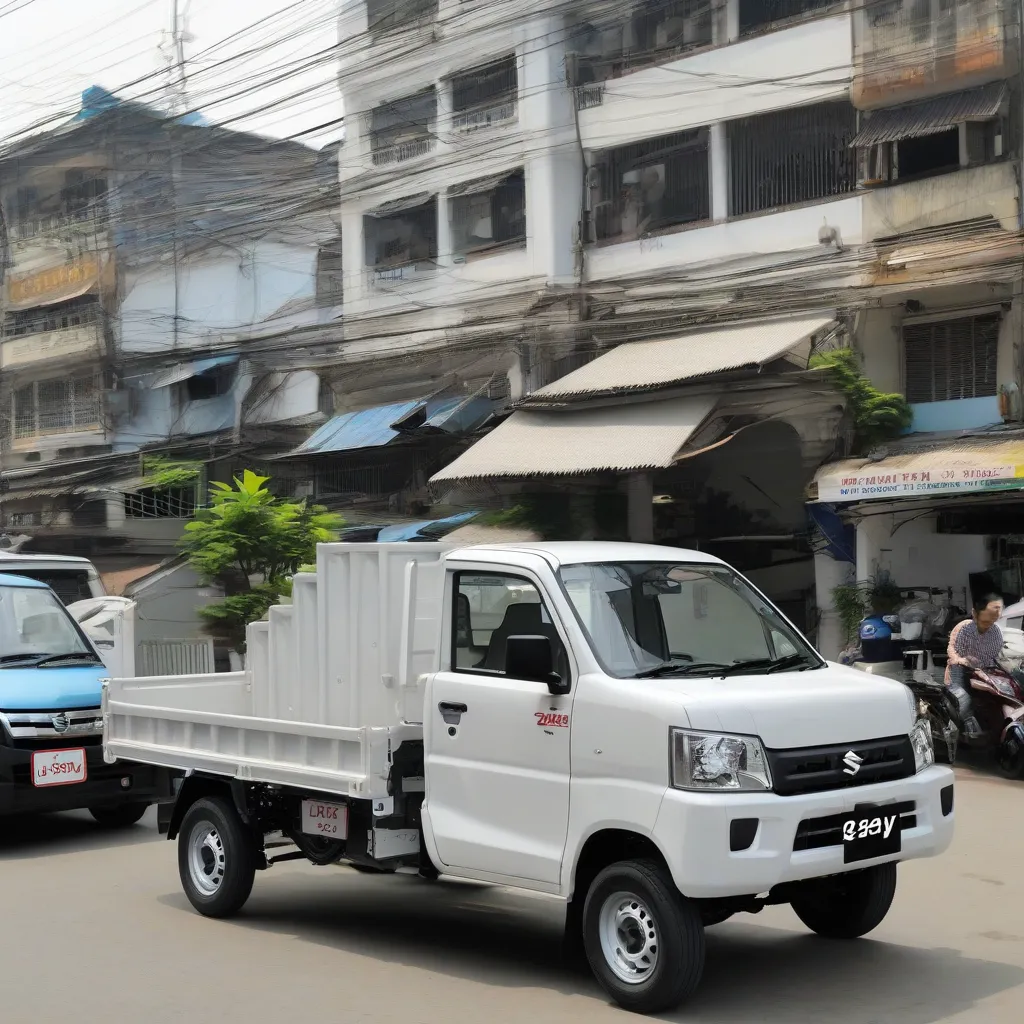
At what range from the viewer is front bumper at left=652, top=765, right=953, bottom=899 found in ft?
17.4

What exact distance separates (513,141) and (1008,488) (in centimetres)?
1213

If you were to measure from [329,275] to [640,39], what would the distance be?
9.88m

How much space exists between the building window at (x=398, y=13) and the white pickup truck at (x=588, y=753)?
20844 mm

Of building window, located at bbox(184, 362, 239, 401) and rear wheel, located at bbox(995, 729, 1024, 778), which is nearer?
rear wheel, located at bbox(995, 729, 1024, 778)

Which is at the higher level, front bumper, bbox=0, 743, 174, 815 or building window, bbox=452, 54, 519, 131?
building window, bbox=452, 54, 519, 131

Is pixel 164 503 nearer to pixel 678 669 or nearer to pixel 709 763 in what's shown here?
pixel 678 669

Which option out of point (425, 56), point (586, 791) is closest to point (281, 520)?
point (425, 56)

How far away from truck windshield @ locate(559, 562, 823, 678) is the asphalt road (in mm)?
1371

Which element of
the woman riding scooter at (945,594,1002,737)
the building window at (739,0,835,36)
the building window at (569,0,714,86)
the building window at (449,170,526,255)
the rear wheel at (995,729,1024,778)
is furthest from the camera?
the building window at (449,170,526,255)

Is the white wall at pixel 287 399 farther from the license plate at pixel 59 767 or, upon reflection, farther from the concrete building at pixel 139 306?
the license plate at pixel 59 767

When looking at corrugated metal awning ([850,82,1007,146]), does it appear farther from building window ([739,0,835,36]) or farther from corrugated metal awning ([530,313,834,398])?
corrugated metal awning ([530,313,834,398])

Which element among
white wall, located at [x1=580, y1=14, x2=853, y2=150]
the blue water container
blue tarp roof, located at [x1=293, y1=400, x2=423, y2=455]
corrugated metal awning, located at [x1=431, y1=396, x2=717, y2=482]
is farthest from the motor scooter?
blue tarp roof, located at [x1=293, y1=400, x2=423, y2=455]

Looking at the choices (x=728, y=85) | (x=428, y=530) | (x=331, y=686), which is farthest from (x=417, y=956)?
(x=728, y=85)

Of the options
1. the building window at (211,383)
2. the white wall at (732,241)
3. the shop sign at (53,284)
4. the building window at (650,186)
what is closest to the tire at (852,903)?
the white wall at (732,241)
